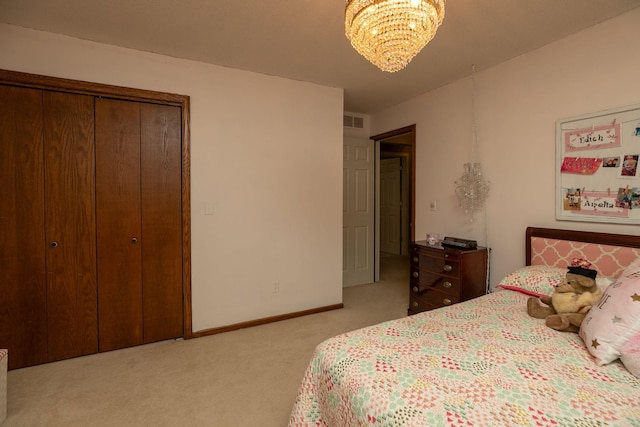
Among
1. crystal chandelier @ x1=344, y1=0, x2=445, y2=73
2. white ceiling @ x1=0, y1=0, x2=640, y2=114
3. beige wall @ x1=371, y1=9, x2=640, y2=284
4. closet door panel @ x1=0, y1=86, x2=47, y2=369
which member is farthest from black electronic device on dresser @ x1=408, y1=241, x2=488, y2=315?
closet door panel @ x1=0, y1=86, x2=47, y2=369

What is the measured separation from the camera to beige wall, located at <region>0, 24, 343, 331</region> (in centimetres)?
265

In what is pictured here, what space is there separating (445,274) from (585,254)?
1006mm

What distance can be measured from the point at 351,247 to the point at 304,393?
3.10 m

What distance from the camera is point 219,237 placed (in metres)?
2.96

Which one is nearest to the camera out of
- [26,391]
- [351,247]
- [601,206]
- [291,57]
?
[26,391]

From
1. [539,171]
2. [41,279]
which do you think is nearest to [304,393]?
[41,279]

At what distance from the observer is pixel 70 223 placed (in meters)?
2.43

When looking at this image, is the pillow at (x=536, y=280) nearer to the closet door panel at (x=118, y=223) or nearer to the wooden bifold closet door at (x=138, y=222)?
the wooden bifold closet door at (x=138, y=222)

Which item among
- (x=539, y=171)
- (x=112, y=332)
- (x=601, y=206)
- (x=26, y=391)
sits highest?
(x=539, y=171)

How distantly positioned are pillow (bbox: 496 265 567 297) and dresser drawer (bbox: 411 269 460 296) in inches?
18.4

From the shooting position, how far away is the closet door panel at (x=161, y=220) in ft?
8.75

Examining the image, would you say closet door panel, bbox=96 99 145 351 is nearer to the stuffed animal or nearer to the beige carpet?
the beige carpet

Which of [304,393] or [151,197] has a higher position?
[151,197]

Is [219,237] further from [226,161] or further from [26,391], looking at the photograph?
[26,391]
